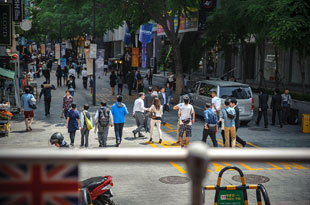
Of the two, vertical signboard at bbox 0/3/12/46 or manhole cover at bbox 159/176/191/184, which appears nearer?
manhole cover at bbox 159/176/191/184

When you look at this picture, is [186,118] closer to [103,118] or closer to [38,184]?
[103,118]

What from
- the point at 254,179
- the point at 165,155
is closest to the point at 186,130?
the point at 254,179

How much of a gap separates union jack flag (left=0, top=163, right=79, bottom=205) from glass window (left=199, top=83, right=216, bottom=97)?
18025 millimetres

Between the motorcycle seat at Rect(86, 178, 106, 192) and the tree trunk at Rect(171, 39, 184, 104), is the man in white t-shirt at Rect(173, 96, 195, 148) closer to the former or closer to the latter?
the motorcycle seat at Rect(86, 178, 106, 192)

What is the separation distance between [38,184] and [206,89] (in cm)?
1897

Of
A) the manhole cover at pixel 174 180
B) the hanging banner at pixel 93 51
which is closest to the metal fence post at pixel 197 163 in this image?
the manhole cover at pixel 174 180

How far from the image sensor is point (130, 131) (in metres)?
17.5

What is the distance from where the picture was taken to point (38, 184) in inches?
53.3

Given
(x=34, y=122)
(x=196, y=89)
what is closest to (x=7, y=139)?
(x=34, y=122)

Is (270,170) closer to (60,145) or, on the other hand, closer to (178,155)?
(60,145)

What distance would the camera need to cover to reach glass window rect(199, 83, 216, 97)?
765 inches

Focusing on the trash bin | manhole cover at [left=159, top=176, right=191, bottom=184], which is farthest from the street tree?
manhole cover at [left=159, top=176, right=191, bottom=184]

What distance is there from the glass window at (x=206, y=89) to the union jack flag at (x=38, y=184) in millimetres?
18025

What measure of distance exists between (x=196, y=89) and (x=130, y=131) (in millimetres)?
5336
